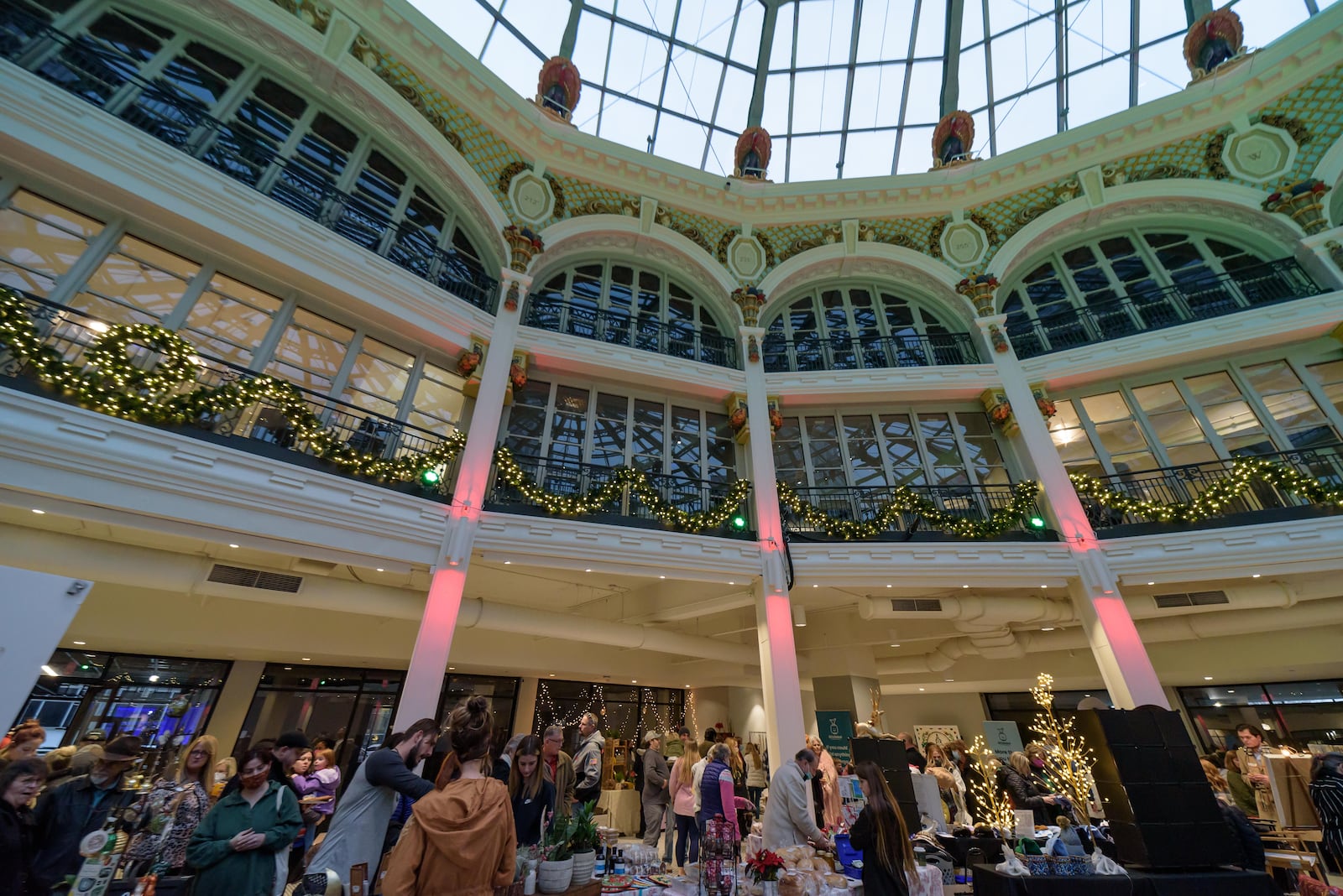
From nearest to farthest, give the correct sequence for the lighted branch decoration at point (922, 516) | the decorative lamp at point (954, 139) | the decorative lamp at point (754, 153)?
the lighted branch decoration at point (922, 516) → the decorative lamp at point (954, 139) → the decorative lamp at point (754, 153)

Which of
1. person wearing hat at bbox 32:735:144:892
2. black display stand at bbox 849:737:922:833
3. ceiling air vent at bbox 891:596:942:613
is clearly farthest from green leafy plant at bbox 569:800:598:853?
ceiling air vent at bbox 891:596:942:613

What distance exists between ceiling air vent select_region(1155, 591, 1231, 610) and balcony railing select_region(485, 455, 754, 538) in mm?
7280

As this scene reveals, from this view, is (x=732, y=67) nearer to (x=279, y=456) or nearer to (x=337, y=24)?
(x=337, y=24)

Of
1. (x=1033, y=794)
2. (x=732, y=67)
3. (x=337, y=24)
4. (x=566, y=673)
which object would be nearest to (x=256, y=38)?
(x=337, y=24)

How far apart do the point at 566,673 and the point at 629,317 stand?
7.94 metres

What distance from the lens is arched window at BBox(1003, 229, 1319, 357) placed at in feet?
35.2

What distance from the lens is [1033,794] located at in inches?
279

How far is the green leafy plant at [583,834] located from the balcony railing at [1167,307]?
12.2m

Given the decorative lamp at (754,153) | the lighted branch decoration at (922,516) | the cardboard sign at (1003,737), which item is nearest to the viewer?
the lighted branch decoration at (922,516)

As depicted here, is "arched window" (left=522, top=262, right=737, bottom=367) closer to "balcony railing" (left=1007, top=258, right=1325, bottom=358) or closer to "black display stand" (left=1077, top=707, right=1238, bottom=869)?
"balcony railing" (left=1007, top=258, right=1325, bottom=358)

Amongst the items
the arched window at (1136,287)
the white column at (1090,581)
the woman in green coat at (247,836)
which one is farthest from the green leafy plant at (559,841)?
the arched window at (1136,287)

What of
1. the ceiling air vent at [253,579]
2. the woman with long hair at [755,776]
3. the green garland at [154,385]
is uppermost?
the green garland at [154,385]

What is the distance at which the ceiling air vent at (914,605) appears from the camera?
9945mm

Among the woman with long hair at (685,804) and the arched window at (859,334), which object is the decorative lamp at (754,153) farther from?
the woman with long hair at (685,804)
